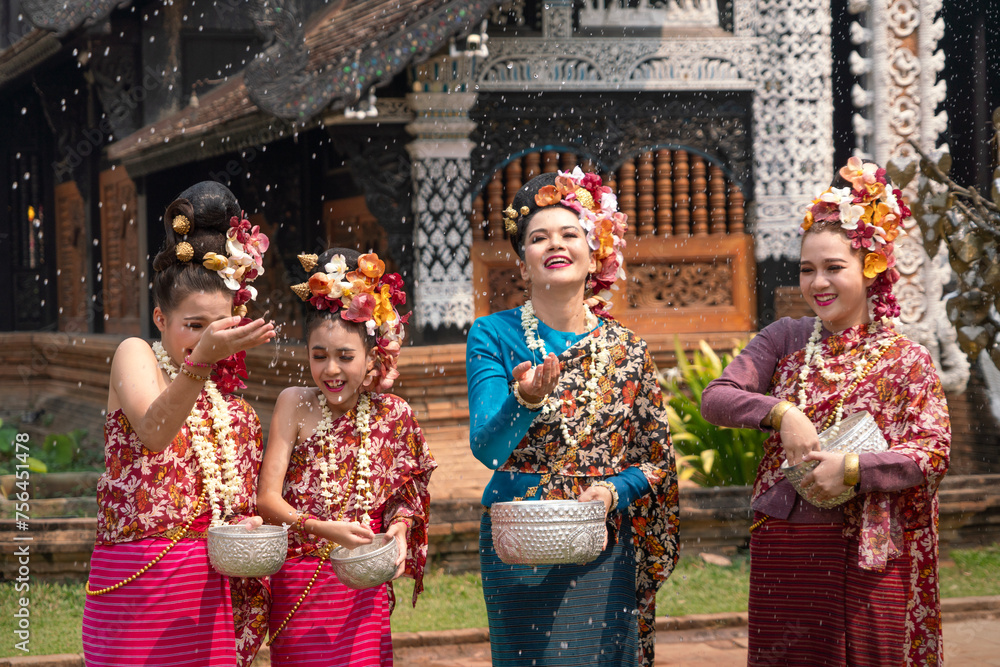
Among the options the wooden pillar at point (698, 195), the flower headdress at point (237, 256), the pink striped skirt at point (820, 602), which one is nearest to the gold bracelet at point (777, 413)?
the pink striped skirt at point (820, 602)

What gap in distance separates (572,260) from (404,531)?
90cm

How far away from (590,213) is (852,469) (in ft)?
3.29

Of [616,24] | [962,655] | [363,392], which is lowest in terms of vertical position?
[962,655]

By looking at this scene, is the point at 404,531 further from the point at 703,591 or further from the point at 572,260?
the point at 703,591

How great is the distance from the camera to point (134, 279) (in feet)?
39.7

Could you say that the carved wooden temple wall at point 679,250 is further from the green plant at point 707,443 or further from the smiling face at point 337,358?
the smiling face at point 337,358

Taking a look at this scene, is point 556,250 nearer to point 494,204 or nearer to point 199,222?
point 199,222

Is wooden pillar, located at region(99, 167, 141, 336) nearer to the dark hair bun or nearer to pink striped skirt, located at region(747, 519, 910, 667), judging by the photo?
the dark hair bun

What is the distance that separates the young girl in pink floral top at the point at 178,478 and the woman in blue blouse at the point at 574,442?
68 cm

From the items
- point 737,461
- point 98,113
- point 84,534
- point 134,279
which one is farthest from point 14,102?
point 737,461

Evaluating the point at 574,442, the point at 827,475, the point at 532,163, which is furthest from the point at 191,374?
the point at 532,163

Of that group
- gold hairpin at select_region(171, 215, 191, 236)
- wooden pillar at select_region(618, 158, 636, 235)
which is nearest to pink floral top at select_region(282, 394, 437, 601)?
gold hairpin at select_region(171, 215, 191, 236)

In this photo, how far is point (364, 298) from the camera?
3018 millimetres

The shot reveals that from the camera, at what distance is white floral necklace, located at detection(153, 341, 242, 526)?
286 centimetres
